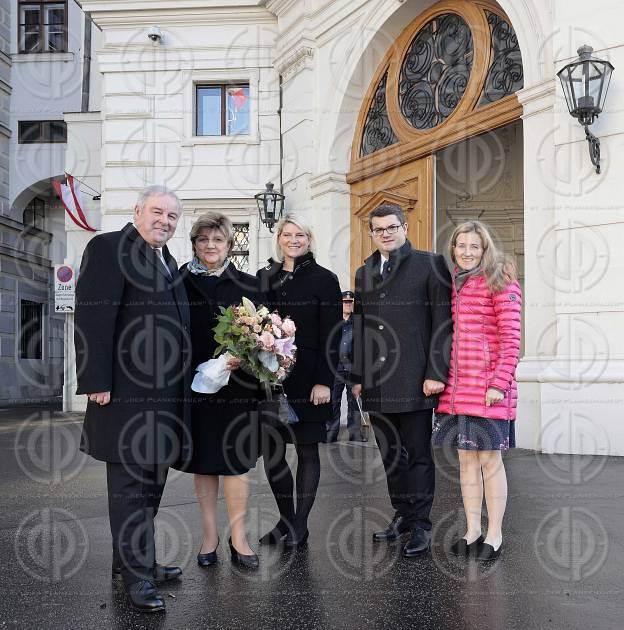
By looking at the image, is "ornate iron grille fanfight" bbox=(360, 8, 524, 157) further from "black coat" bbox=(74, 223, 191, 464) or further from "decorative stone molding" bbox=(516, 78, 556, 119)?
"black coat" bbox=(74, 223, 191, 464)

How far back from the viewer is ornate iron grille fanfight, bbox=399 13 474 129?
9766mm

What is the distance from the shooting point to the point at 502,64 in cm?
911

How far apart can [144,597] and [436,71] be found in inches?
339

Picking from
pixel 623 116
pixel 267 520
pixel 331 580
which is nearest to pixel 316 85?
pixel 623 116

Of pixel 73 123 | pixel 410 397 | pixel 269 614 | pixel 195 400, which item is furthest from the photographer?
pixel 73 123

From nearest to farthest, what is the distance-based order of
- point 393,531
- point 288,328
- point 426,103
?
point 288,328, point 393,531, point 426,103

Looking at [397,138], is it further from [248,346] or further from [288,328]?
[248,346]

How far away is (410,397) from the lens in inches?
167

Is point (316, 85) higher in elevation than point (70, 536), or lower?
higher

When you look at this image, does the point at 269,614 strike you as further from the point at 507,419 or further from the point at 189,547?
the point at 507,419

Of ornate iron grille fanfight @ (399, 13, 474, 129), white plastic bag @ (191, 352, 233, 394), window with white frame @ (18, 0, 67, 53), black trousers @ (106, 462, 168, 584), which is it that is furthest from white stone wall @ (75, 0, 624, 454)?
window with white frame @ (18, 0, 67, 53)

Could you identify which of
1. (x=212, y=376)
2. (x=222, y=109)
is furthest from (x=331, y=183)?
(x=212, y=376)

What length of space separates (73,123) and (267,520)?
41.1 feet

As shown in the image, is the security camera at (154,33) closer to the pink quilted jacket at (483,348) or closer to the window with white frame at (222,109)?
the window with white frame at (222,109)
